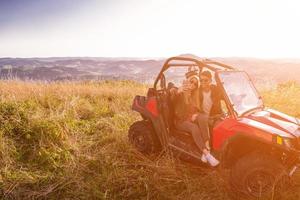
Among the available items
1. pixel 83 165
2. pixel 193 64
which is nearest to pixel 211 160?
pixel 193 64

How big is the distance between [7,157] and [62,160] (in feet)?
2.93

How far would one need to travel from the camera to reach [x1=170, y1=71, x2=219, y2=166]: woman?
5.66 meters

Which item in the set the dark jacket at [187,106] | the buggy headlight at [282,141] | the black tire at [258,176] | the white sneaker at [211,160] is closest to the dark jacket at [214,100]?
the dark jacket at [187,106]

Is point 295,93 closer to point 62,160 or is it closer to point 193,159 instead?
point 193,159

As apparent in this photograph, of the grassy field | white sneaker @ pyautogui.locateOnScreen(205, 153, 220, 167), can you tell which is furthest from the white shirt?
the grassy field

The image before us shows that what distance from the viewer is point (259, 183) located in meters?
4.92

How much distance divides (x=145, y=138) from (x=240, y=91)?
194 cm

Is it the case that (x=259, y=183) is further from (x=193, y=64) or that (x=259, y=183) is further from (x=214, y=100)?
(x=193, y=64)

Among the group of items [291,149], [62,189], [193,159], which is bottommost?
[62,189]

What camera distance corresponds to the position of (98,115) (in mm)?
9859

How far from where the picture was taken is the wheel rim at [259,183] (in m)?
4.87

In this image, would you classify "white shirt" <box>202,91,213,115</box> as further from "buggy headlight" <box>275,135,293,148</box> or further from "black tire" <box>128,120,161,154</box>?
"buggy headlight" <box>275,135,293,148</box>

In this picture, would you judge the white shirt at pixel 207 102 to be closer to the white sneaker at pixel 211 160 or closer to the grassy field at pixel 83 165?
the white sneaker at pixel 211 160

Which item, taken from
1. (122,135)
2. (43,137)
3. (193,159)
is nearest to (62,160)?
(43,137)
